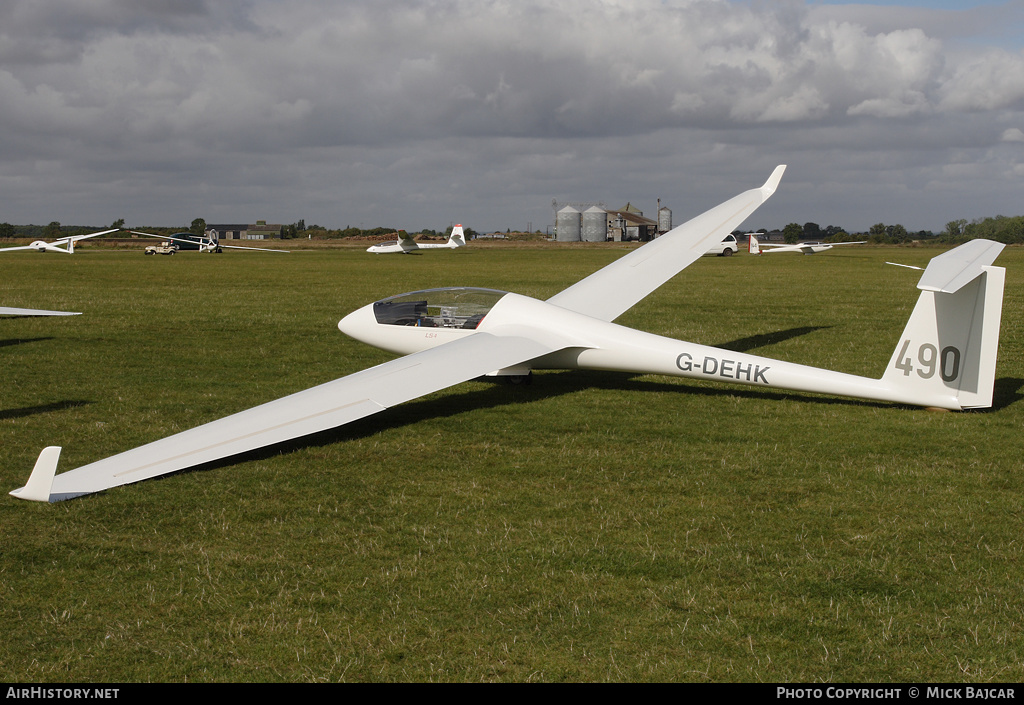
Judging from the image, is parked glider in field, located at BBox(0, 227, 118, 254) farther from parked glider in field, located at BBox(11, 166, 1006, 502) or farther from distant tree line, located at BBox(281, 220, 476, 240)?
distant tree line, located at BBox(281, 220, 476, 240)

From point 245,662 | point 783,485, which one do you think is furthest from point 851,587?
point 245,662

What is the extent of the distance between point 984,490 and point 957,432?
7.42ft

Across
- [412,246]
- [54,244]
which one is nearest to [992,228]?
[412,246]

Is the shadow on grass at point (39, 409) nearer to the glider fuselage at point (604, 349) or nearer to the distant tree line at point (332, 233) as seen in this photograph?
the glider fuselage at point (604, 349)

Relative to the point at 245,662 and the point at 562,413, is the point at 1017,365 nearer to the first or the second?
the point at 562,413

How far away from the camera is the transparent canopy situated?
41.4 ft

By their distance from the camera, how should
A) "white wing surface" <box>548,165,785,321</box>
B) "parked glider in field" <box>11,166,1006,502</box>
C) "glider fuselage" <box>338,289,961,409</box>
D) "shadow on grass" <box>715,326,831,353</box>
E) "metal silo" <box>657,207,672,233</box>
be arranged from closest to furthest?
"parked glider in field" <box>11,166,1006,502</box>, "glider fuselage" <box>338,289,961,409</box>, "white wing surface" <box>548,165,785,321</box>, "shadow on grass" <box>715,326,831,353</box>, "metal silo" <box>657,207,672,233</box>

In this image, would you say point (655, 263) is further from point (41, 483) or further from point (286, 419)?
point (41, 483)

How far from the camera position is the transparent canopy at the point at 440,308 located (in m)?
12.6

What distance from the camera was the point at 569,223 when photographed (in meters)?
142

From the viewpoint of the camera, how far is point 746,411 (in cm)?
1115

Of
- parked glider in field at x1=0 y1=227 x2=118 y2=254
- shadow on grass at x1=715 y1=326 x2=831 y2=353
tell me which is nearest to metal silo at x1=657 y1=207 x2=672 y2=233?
parked glider in field at x1=0 y1=227 x2=118 y2=254

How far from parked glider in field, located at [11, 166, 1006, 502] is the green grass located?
394 mm

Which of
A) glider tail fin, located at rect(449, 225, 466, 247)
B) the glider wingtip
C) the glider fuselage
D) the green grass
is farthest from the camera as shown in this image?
glider tail fin, located at rect(449, 225, 466, 247)
